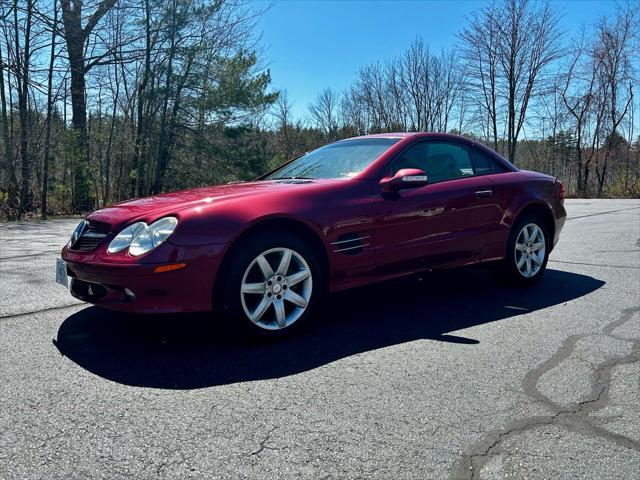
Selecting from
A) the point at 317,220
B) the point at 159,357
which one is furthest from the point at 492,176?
the point at 159,357

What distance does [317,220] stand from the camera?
370 centimetres

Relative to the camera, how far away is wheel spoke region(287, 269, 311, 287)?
3568 mm

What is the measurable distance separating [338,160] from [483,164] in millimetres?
1545

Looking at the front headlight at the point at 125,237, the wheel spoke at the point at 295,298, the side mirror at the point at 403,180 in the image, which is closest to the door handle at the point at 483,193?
the side mirror at the point at 403,180

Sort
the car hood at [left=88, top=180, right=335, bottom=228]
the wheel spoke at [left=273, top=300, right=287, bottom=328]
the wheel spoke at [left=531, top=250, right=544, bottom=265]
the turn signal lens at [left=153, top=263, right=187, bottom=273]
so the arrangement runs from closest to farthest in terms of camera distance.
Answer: the turn signal lens at [left=153, top=263, right=187, bottom=273]
the car hood at [left=88, top=180, right=335, bottom=228]
the wheel spoke at [left=273, top=300, right=287, bottom=328]
the wheel spoke at [left=531, top=250, right=544, bottom=265]

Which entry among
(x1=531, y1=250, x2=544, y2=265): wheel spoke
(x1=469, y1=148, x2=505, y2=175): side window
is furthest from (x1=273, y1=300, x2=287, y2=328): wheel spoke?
(x1=531, y1=250, x2=544, y2=265): wheel spoke

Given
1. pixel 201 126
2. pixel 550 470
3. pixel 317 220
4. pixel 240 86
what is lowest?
pixel 550 470

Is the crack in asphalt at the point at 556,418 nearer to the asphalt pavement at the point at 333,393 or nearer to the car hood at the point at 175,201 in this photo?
the asphalt pavement at the point at 333,393

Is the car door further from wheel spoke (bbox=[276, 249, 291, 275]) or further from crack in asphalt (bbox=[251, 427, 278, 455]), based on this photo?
crack in asphalt (bbox=[251, 427, 278, 455])

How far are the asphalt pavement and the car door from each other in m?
0.48

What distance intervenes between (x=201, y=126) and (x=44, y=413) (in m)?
19.6

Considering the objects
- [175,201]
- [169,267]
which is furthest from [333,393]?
[175,201]

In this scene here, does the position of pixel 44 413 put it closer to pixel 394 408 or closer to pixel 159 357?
pixel 159 357

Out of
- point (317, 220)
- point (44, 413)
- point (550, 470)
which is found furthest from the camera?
point (317, 220)
